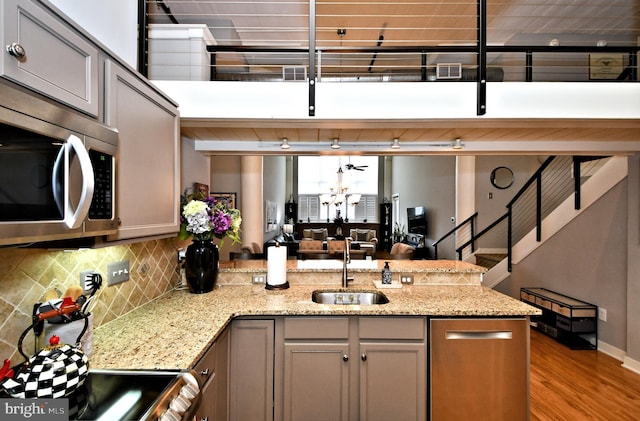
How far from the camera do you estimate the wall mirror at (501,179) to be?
735 centimetres

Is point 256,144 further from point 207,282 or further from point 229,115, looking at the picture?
point 207,282

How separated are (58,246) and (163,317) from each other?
0.86 meters

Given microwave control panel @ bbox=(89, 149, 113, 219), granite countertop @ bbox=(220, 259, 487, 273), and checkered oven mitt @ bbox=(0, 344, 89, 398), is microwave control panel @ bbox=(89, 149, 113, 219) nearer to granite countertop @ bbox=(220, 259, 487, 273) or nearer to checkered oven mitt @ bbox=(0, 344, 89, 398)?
checkered oven mitt @ bbox=(0, 344, 89, 398)

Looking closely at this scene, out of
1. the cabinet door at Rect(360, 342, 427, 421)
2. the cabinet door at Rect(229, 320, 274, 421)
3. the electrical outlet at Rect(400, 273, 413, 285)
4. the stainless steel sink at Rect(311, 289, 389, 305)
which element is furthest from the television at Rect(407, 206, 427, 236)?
the cabinet door at Rect(229, 320, 274, 421)

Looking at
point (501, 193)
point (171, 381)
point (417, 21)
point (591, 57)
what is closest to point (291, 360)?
point (171, 381)

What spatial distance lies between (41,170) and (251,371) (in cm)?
163

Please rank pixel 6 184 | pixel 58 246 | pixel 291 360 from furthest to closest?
pixel 291 360, pixel 58 246, pixel 6 184

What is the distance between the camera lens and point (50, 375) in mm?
1039

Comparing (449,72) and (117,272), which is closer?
(117,272)

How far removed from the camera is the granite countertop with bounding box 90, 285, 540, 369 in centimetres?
144

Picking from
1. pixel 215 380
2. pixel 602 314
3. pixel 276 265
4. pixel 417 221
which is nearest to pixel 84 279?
pixel 215 380

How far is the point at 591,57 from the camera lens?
4.03 meters

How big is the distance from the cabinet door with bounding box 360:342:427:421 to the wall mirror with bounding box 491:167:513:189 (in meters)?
6.43

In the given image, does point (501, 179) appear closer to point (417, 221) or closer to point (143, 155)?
point (417, 221)
